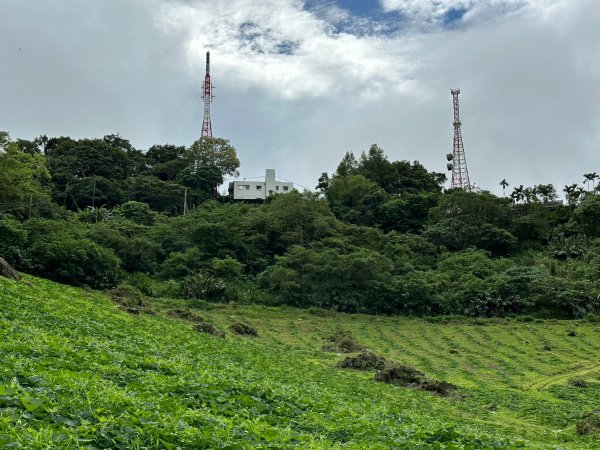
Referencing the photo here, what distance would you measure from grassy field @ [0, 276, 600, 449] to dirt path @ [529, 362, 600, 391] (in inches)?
4.3

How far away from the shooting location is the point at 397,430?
35.6 feet

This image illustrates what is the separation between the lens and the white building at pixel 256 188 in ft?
304

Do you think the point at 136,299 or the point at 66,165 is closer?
the point at 136,299

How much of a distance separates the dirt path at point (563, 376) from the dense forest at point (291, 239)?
840 inches

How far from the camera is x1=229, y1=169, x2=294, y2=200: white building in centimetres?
9269

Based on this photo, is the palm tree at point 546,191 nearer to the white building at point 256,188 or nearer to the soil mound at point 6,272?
the white building at point 256,188

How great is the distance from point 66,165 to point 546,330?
6573 cm

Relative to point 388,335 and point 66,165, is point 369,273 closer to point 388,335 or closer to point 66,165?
point 388,335

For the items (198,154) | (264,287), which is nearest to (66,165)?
(198,154)

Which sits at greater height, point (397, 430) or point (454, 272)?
point (454, 272)

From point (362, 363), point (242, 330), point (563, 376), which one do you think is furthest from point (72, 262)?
point (563, 376)

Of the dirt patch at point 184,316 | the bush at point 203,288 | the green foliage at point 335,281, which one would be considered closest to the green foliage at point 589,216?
the green foliage at point 335,281

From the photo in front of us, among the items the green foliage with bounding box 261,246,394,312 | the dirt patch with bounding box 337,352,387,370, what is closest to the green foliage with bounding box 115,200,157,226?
the green foliage with bounding box 261,246,394,312

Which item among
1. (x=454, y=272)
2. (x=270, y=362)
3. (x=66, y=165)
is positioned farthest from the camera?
(x=66, y=165)
